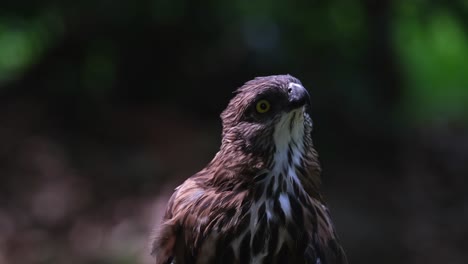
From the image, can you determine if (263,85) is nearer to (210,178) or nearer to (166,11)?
(210,178)

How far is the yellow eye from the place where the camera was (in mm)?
3727

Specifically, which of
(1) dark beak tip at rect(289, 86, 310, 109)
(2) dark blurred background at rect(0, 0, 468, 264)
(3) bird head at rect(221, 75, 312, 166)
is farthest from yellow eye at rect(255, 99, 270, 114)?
(2) dark blurred background at rect(0, 0, 468, 264)

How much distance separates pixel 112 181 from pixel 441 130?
3.42 meters

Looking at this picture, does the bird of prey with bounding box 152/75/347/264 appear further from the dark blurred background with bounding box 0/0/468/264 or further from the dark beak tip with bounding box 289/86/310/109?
the dark blurred background with bounding box 0/0/468/264

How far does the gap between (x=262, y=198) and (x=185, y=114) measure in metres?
4.98

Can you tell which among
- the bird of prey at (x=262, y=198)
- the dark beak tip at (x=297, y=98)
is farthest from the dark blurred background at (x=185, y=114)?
the dark beak tip at (x=297, y=98)

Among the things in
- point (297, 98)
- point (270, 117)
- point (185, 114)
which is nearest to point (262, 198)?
point (270, 117)

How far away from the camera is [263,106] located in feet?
12.3

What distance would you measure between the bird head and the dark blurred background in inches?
145

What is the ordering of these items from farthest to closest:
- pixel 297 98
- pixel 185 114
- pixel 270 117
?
pixel 185 114 → pixel 270 117 → pixel 297 98

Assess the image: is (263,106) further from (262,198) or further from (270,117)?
(262,198)

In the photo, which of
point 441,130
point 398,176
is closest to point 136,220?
point 398,176

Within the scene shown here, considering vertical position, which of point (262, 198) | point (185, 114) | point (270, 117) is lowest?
point (262, 198)

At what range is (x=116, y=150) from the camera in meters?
8.50
